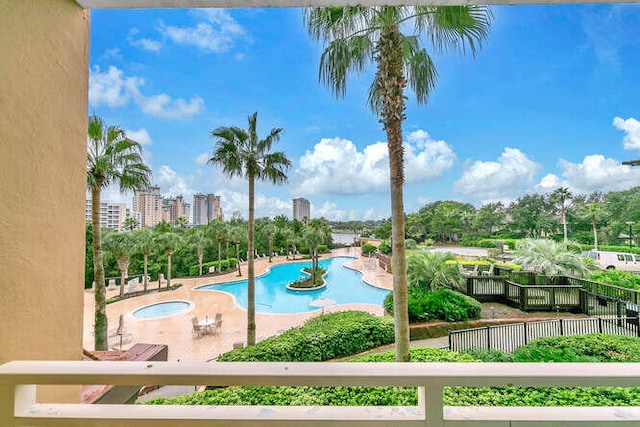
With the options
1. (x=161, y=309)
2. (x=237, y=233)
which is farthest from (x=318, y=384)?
(x=237, y=233)

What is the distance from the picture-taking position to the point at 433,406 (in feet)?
2.34

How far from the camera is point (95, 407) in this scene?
79cm

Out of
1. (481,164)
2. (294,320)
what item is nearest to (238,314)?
(294,320)

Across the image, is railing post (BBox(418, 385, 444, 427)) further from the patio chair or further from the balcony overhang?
the patio chair

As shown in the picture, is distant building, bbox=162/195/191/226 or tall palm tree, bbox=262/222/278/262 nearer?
distant building, bbox=162/195/191/226

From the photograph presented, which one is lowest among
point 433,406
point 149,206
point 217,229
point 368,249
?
point 368,249

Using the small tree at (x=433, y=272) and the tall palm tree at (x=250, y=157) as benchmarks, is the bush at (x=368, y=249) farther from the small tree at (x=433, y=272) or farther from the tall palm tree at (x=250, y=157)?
the tall palm tree at (x=250, y=157)

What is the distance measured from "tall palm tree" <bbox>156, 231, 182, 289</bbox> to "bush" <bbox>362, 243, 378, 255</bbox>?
11831mm

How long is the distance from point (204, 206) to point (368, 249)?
11.0 m

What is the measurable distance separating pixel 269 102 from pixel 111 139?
15.1ft

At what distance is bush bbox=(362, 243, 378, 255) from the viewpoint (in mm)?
17125

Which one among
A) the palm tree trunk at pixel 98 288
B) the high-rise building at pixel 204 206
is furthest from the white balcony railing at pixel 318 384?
the high-rise building at pixel 204 206

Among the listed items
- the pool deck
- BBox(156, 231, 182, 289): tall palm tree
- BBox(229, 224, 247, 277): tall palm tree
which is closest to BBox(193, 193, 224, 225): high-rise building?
BBox(156, 231, 182, 289): tall palm tree

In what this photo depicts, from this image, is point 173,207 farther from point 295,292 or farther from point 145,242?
point 295,292
